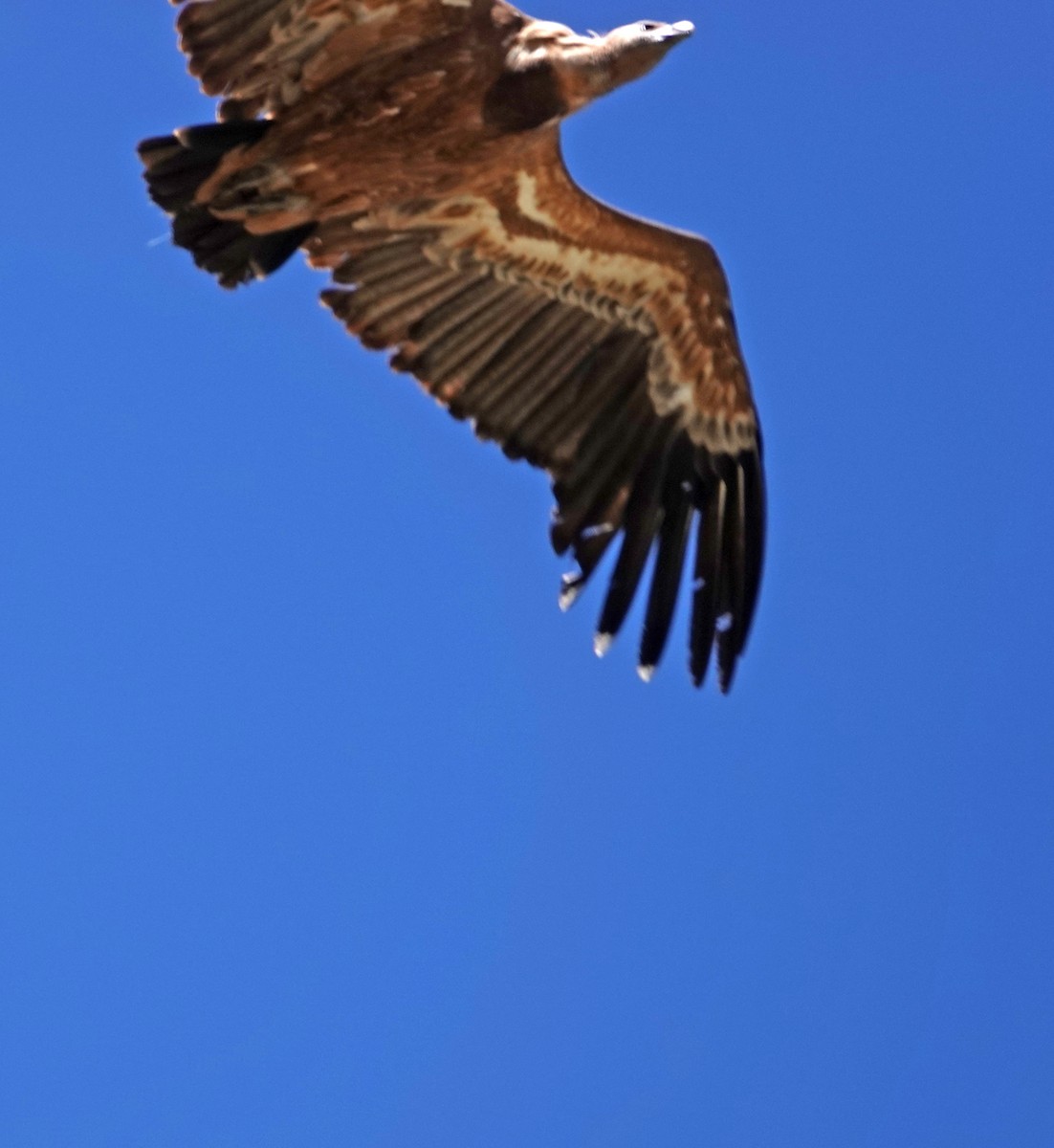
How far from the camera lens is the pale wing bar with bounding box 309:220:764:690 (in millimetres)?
9594

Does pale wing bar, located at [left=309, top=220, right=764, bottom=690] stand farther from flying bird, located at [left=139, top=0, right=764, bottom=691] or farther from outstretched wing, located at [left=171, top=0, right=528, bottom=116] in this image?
outstretched wing, located at [left=171, top=0, right=528, bottom=116]

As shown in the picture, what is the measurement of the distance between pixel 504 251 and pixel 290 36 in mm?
1907

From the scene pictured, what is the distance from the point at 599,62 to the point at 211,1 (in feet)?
5.64

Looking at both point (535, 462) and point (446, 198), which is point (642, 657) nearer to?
point (535, 462)

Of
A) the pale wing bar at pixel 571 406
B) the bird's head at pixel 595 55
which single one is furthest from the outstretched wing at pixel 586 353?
the bird's head at pixel 595 55

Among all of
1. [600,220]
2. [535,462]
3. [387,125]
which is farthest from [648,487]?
[387,125]

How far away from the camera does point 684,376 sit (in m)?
10.1

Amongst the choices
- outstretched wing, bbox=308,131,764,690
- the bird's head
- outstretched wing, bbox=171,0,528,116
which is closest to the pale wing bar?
outstretched wing, bbox=308,131,764,690

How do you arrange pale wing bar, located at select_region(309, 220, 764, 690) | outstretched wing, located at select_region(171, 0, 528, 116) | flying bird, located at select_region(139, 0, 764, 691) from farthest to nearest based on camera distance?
pale wing bar, located at select_region(309, 220, 764, 690), flying bird, located at select_region(139, 0, 764, 691), outstretched wing, located at select_region(171, 0, 528, 116)

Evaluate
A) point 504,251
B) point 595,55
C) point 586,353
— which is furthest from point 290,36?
point 586,353

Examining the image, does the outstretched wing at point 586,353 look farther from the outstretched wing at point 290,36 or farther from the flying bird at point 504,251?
the outstretched wing at point 290,36

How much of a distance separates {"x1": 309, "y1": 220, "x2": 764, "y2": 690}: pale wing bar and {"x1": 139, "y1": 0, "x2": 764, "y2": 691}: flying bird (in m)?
0.01

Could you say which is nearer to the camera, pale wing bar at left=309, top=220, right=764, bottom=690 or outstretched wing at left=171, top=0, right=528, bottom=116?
outstretched wing at left=171, top=0, right=528, bottom=116

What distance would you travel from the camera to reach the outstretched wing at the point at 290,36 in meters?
8.41
